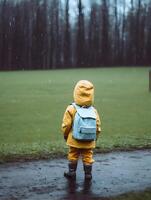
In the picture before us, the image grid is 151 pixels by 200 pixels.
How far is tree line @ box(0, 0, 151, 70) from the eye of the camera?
64688 millimetres

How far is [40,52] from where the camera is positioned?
66.1 metres

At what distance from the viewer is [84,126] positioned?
668 centimetres

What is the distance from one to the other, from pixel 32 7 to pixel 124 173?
6102 centimetres

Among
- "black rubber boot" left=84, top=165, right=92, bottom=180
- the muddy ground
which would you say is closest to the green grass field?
the muddy ground

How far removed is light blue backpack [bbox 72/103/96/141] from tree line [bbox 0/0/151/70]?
5677cm

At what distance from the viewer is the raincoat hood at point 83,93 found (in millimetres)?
6777

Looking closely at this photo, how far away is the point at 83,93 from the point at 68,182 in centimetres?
120

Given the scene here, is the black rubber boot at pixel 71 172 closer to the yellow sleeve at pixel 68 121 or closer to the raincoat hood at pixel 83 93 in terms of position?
the yellow sleeve at pixel 68 121

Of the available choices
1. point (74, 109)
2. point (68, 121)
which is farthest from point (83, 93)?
point (68, 121)

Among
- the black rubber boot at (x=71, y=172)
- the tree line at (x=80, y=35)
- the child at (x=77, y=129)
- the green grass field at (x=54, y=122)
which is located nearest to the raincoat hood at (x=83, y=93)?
the child at (x=77, y=129)

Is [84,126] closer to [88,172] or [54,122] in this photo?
[88,172]

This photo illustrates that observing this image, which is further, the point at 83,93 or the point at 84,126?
the point at 83,93

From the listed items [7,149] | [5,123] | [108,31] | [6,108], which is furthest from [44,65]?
[7,149]

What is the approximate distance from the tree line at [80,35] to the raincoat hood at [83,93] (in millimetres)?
56659
